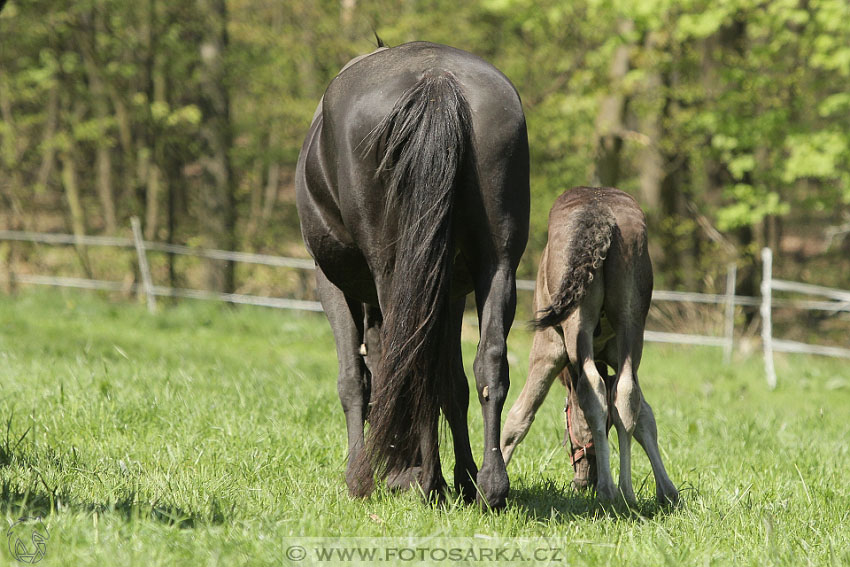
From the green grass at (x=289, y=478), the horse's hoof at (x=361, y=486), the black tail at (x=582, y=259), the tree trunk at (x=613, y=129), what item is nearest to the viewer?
the green grass at (x=289, y=478)

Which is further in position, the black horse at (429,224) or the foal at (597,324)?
the foal at (597,324)

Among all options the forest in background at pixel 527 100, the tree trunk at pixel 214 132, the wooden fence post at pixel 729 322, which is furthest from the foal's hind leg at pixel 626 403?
the tree trunk at pixel 214 132

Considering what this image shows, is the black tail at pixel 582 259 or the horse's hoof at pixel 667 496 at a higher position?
the black tail at pixel 582 259

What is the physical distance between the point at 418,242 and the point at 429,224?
81mm

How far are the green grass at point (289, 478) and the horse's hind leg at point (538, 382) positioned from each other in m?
0.28

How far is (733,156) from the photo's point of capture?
15.0 metres

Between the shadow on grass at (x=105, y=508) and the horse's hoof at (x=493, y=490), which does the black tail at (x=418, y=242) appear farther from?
the shadow on grass at (x=105, y=508)

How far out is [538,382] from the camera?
4.46 metres

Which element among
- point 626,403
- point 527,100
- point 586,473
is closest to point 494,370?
point 626,403

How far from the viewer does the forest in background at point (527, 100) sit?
14.4m

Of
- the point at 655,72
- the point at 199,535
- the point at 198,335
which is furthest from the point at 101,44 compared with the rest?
the point at 199,535

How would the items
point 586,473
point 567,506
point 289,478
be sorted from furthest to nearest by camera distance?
point 586,473 < point 289,478 < point 567,506

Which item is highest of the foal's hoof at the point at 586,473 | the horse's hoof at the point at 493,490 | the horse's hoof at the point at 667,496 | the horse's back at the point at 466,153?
the horse's back at the point at 466,153

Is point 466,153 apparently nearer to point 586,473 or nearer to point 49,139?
point 586,473
